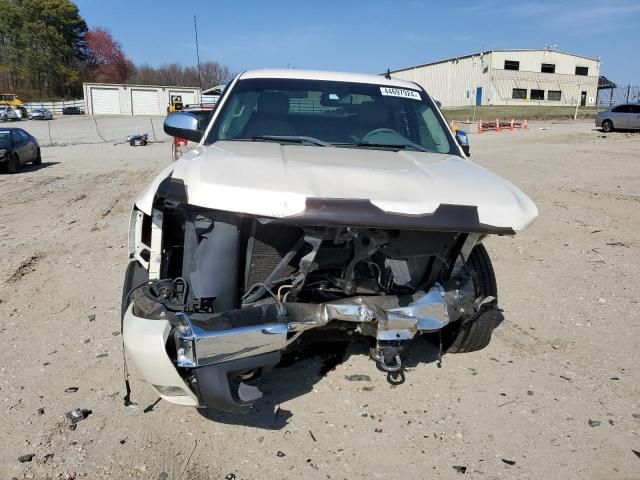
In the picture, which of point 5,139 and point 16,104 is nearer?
point 5,139

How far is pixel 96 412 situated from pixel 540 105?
6012cm

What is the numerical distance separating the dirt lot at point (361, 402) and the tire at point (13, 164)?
10.4 meters

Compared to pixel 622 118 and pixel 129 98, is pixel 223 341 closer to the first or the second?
pixel 622 118

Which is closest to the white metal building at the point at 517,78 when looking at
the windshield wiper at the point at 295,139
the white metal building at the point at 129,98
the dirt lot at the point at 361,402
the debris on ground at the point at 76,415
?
the white metal building at the point at 129,98

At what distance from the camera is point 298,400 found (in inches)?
125

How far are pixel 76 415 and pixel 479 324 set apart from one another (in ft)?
8.05

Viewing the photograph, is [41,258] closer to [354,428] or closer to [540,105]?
[354,428]

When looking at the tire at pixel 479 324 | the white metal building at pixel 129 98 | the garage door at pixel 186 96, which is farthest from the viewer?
the white metal building at pixel 129 98

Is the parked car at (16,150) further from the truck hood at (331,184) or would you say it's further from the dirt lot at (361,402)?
the truck hood at (331,184)

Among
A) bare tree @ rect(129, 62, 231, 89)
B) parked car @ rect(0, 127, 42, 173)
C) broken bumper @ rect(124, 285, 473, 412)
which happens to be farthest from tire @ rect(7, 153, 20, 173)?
bare tree @ rect(129, 62, 231, 89)

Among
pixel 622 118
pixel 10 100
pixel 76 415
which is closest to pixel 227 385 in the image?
pixel 76 415

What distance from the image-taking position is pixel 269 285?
2.84 m

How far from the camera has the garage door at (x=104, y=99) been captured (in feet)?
187

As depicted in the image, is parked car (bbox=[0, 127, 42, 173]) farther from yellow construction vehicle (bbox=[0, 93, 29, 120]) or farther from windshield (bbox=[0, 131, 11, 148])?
yellow construction vehicle (bbox=[0, 93, 29, 120])
